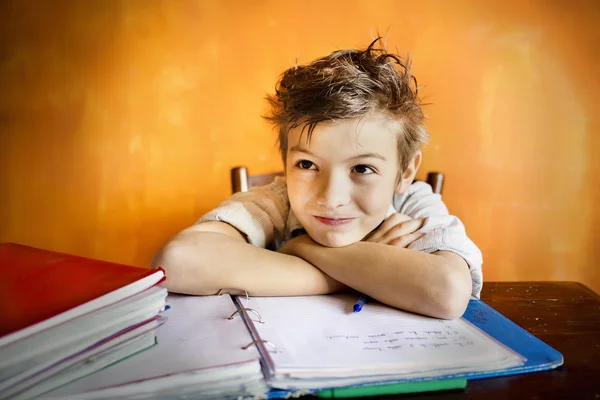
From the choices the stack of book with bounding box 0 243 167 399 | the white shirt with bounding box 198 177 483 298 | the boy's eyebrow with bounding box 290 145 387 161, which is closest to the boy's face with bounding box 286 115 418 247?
the boy's eyebrow with bounding box 290 145 387 161

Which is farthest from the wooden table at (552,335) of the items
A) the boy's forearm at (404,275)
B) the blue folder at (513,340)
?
the boy's forearm at (404,275)

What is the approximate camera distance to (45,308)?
0.46 m

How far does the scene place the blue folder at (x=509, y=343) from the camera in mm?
503

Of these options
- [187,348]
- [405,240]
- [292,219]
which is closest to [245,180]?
[292,219]

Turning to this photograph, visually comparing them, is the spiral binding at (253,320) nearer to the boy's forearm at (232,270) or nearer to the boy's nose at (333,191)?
the boy's forearm at (232,270)

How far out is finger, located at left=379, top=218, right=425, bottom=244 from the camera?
2.73ft

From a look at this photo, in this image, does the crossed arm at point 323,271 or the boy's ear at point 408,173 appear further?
the boy's ear at point 408,173

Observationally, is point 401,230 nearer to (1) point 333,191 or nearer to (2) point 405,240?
(2) point 405,240

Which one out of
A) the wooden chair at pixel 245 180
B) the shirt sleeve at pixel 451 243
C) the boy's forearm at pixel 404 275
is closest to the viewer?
the boy's forearm at pixel 404 275

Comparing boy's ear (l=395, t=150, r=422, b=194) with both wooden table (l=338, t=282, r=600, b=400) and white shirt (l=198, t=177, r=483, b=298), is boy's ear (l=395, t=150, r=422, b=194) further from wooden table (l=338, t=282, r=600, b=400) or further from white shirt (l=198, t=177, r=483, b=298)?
wooden table (l=338, t=282, r=600, b=400)

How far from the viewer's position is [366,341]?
56cm

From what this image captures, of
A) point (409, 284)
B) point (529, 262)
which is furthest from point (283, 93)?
point (529, 262)

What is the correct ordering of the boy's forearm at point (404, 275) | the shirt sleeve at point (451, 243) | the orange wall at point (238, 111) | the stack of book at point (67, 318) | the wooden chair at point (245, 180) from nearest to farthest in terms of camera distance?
the stack of book at point (67, 318) < the boy's forearm at point (404, 275) < the shirt sleeve at point (451, 243) < the wooden chair at point (245, 180) < the orange wall at point (238, 111)

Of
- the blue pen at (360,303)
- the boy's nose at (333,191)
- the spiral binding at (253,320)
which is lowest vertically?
the blue pen at (360,303)
